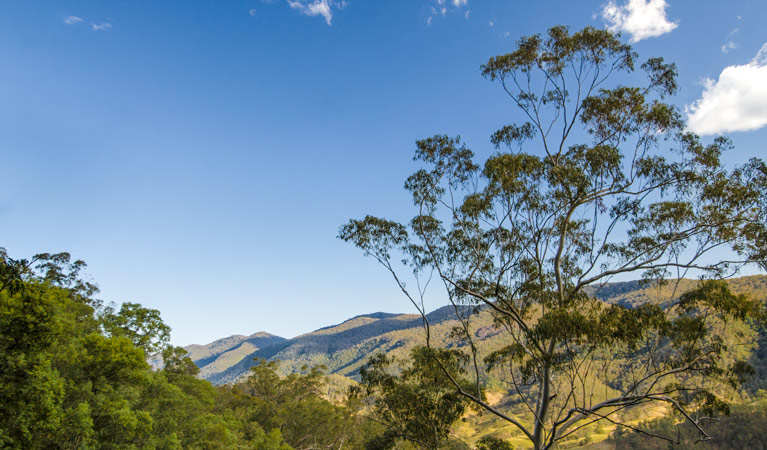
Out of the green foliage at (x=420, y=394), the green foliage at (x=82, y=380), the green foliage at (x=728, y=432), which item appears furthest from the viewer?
the green foliage at (x=728, y=432)

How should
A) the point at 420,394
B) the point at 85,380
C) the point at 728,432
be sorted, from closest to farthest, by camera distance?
1. the point at 85,380
2. the point at 420,394
3. the point at 728,432

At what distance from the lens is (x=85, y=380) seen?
1570cm

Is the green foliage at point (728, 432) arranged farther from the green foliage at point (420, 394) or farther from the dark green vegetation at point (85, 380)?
the dark green vegetation at point (85, 380)

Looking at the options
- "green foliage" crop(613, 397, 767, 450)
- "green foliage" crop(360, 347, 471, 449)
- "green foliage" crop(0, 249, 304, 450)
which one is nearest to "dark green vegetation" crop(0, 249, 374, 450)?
"green foliage" crop(0, 249, 304, 450)

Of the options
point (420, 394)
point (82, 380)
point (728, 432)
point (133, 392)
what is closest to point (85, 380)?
point (82, 380)

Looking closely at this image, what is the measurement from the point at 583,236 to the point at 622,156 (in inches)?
149

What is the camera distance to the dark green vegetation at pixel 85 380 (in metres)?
11.0

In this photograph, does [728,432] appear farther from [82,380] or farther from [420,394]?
[82,380]

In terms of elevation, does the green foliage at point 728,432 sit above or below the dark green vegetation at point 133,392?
below

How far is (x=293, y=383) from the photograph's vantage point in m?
39.2

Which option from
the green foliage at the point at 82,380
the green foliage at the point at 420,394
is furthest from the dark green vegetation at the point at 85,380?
the green foliage at the point at 420,394

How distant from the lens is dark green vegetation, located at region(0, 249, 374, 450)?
10953 mm

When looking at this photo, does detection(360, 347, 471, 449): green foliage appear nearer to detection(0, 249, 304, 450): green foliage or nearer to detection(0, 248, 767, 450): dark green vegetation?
detection(0, 248, 767, 450): dark green vegetation

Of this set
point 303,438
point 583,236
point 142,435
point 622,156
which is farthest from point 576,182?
point 303,438
